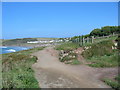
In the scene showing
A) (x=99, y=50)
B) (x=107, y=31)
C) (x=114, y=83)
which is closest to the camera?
(x=114, y=83)

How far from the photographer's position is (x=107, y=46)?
16359mm

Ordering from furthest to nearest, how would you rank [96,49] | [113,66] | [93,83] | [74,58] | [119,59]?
[96,49] < [74,58] < [119,59] < [113,66] < [93,83]

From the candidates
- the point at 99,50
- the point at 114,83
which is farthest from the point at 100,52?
the point at 114,83

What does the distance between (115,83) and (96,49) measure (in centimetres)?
849

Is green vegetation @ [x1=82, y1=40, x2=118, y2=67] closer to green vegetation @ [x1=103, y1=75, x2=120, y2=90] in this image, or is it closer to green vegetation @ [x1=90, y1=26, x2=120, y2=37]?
green vegetation @ [x1=103, y1=75, x2=120, y2=90]

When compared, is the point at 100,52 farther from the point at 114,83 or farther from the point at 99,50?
the point at 114,83

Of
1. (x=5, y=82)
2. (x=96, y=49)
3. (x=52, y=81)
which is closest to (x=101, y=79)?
(x=52, y=81)

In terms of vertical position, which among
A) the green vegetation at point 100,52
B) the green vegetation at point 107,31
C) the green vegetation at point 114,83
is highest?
the green vegetation at point 107,31

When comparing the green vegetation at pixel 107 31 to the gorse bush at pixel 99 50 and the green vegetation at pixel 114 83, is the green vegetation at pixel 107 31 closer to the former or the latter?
the gorse bush at pixel 99 50

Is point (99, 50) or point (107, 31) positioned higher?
point (107, 31)

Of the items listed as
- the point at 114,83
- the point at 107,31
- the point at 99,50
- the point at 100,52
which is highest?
the point at 107,31

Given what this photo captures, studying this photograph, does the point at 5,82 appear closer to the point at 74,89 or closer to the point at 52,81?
the point at 52,81

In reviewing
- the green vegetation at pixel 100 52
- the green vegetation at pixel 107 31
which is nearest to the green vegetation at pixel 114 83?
the green vegetation at pixel 100 52

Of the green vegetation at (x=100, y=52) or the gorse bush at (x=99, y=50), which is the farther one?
the gorse bush at (x=99, y=50)
